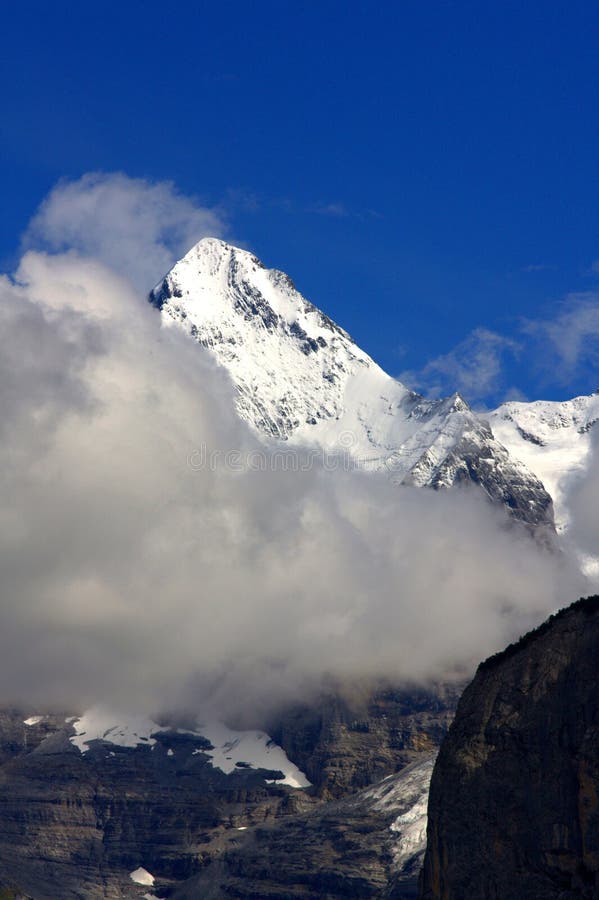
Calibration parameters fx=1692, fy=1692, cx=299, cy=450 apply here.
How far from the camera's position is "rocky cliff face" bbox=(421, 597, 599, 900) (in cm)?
11400

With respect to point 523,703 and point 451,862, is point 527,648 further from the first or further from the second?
point 451,862

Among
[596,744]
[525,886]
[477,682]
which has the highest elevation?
[477,682]

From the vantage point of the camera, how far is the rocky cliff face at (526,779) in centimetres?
11400

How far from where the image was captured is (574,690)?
12050cm

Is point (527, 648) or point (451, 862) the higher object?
point (527, 648)

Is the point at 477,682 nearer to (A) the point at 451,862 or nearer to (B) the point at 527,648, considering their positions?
(B) the point at 527,648

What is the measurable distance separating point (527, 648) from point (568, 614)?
458cm

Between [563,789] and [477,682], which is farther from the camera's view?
[477,682]

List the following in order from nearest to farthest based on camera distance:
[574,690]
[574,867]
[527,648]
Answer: [574,867] < [574,690] < [527,648]

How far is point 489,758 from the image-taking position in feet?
408

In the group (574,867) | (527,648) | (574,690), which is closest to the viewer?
(574,867)

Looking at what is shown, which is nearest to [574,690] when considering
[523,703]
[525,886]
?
[523,703]

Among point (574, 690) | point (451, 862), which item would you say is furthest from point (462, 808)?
point (574, 690)

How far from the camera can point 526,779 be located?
120 m
